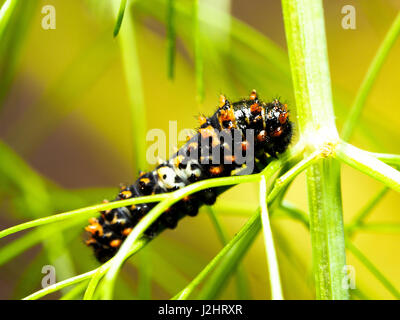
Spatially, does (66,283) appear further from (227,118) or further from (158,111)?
(158,111)

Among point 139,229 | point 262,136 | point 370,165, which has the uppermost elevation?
point 262,136

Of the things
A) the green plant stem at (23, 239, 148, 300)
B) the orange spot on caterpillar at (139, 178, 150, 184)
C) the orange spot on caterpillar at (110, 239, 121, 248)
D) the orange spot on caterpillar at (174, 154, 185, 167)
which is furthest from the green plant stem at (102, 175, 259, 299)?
the orange spot on caterpillar at (110, 239, 121, 248)

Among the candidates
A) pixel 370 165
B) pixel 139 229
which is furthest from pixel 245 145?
pixel 139 229

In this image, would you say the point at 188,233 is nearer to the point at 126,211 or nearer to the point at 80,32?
the point at 80,32

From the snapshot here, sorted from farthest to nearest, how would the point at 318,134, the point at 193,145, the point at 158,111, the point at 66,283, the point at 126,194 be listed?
1. the point at 158,111
2. the point at 126,194
3. the point at 193,145
4. the point at 318,134
5. the point at 66,283

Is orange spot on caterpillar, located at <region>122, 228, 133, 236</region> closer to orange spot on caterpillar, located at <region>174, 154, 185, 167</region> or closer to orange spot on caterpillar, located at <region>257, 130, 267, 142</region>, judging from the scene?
orange spot on caterpillar, located at <region>174, 154, 185, 167</region>
